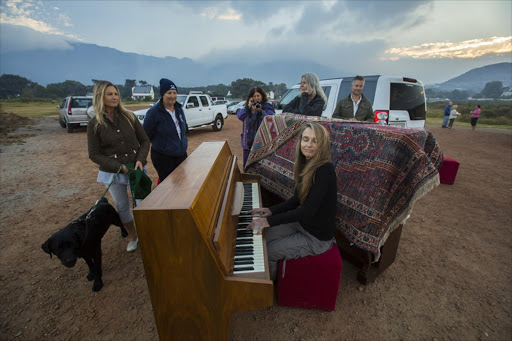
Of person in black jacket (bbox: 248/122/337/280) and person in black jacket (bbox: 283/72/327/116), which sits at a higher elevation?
person in black jacket (bbox: 283/72/327/116)

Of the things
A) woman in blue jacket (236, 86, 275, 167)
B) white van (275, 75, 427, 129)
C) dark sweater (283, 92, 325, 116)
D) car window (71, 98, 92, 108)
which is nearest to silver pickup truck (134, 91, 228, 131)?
car window (71, 98, 92, 108)

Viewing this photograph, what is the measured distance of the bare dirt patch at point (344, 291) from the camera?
7.14ft

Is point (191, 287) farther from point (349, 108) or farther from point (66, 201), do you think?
point (66, 201)

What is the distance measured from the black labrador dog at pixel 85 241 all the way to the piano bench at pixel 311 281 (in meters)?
2.07

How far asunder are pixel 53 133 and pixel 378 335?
631 inches

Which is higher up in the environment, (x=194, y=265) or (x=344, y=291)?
(x=194, y=265)

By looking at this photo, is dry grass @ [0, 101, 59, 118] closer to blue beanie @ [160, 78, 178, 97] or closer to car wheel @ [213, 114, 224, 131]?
car wheel @ [213, 114, 224, 131]

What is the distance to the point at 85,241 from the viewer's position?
2.42m

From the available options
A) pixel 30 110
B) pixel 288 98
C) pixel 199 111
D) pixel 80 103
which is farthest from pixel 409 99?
pixel 30 110

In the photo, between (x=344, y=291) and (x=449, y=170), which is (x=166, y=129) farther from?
(x=449, y=170)

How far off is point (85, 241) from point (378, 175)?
120 inches

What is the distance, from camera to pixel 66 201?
4.68 m

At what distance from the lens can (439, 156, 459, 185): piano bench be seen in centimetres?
551

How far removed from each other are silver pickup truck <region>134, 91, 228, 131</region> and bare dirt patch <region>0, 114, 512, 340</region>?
6.90 metres
